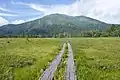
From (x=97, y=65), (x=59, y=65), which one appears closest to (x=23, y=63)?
(x=59, y=65)

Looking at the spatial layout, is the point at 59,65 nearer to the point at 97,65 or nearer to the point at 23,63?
the point at 97,65

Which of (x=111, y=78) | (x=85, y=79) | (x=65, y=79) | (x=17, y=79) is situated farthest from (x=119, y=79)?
(x=17, y=79)

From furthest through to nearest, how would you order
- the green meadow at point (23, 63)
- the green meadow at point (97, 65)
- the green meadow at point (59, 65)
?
the green meadow at point (97, 65) → the green meadow at point (23, 63) → the green meadow at point (59, 65)

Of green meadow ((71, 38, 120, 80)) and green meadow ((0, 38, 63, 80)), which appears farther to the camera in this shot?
green meadow ((71, 38, 120, 80))

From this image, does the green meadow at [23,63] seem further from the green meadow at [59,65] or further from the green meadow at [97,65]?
the green meadow at [97,65]

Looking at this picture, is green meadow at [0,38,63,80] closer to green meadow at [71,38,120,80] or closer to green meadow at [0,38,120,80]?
green meadow at [0,38,120,80]

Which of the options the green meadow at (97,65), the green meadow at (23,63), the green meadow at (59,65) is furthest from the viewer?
the green meadow at (97,65)

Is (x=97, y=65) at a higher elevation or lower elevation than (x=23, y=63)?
lower

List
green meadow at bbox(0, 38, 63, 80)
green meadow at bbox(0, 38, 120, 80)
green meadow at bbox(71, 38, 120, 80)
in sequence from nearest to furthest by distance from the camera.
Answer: green meadow at bbox(0, 38, 120, 80) → green meadow at bbox(0, 38, 63, 80) → green meadow at bbox(71, 38, 120, 80)

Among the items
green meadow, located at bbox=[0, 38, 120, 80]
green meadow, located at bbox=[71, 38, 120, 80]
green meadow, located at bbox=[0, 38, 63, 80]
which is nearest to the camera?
green meadow, located at bbox=[0, 38, 120, 80]

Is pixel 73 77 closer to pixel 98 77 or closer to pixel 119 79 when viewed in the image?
pixel 98 77

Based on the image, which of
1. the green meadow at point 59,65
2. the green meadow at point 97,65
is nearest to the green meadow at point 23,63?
the green meadow at point 59,65

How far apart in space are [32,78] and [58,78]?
379cm

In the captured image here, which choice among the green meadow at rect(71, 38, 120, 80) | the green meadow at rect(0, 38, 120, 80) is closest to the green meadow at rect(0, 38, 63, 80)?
the green meadow at rect(0, 38, 120, 80)
